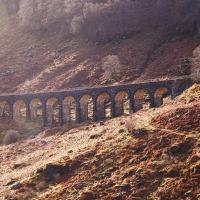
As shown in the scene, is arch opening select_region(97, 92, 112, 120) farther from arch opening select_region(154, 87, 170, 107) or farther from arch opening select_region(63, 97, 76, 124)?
arch opening select_region(154, 87, 170, 107)

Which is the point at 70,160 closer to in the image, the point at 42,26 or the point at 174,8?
the point at 174,8

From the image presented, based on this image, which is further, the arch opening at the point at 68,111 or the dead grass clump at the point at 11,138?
the arch opening at the point at 68,111

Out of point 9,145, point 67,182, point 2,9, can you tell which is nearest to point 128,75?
point 9,145

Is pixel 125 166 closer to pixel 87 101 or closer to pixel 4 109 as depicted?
pixel 87 101

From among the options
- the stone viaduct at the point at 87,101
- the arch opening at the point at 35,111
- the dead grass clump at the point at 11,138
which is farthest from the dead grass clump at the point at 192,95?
the arch opening at the point at 35,111

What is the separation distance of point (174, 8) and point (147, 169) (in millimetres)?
66402

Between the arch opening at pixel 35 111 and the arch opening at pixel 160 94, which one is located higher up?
the arch opening at pixel 160 94

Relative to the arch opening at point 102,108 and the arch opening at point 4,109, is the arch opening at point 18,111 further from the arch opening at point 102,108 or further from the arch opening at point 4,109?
the arch opening at point 102,108


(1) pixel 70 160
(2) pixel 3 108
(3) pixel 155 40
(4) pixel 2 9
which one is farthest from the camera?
(4) pixel 2 9

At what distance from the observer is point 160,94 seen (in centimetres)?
7369

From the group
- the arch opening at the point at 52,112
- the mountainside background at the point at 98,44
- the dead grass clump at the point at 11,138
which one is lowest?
the dead grass clump at the point at 11,138

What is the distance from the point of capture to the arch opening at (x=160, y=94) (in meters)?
72.6

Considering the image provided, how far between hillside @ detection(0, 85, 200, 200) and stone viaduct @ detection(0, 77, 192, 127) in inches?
713

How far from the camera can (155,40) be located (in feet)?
336
